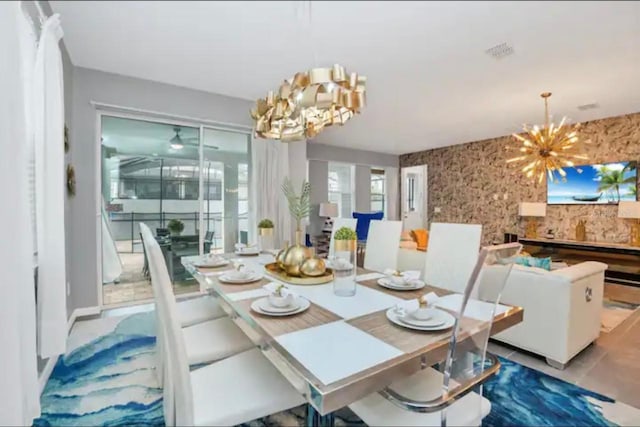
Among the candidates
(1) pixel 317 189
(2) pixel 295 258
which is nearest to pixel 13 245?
(2) pixel 295 258

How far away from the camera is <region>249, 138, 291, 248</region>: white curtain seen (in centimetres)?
422

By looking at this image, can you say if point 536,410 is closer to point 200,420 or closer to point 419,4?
point 200,420

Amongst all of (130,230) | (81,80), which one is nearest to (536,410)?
(130,230)

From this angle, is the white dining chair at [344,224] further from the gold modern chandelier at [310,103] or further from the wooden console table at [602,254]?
the wooden console table at [602,254]

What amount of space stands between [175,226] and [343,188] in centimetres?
457

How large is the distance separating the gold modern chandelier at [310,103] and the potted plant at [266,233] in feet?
2.54

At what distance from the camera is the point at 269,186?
4.28 metres

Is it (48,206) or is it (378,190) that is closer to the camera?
(48,206)

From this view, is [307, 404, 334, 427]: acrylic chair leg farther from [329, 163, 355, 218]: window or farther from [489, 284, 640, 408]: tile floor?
[329, 163, 355, 218]: window

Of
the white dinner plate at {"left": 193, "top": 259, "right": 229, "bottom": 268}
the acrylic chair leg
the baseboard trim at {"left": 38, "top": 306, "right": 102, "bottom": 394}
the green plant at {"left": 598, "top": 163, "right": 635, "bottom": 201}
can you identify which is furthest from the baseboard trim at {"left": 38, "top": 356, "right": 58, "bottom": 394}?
the green plant at {"left": 598, "top": 163, "right": 635, "bottom": 201}

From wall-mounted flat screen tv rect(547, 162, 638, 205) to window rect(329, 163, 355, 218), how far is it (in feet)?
13.0

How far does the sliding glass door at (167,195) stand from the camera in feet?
11.5

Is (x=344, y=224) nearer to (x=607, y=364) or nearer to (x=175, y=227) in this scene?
(x=607, y=364)

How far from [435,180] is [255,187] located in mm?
4831
